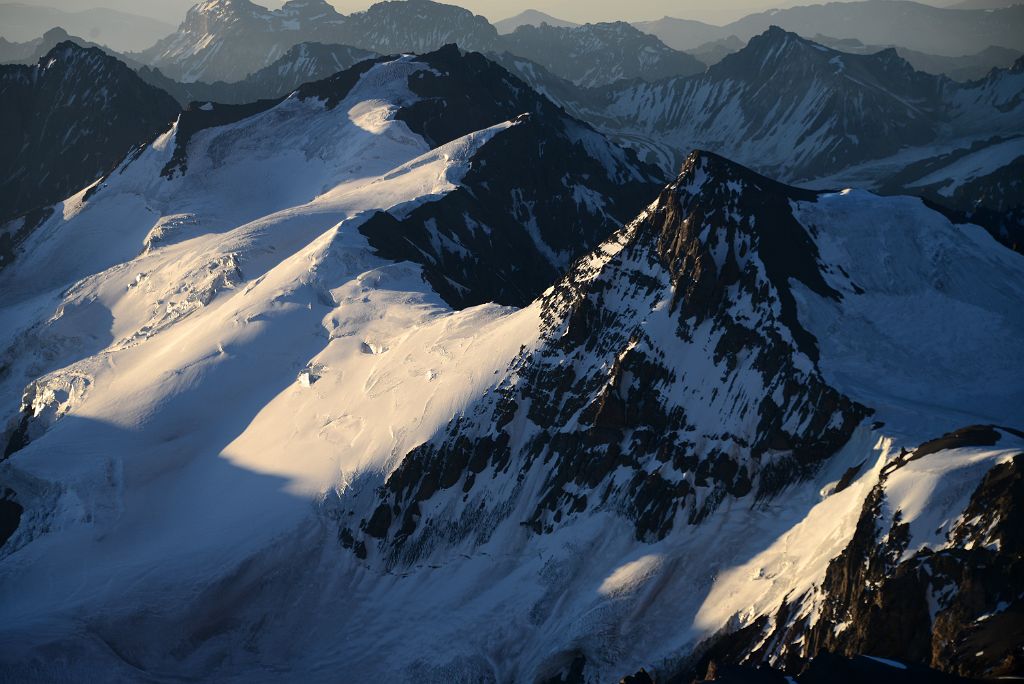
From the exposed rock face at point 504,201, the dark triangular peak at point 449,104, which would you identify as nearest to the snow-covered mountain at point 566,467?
the exposed rock face at point 504,201

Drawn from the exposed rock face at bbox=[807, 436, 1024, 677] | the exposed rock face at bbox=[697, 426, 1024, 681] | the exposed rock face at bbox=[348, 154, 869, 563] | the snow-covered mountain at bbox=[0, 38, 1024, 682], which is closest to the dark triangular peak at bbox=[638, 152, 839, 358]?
the exposed rock face at bbox=[348, 154, 869, 563]

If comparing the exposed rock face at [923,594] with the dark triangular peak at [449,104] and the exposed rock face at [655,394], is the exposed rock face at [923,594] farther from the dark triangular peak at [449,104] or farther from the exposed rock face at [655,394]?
the dark triangular peak at [449,104]

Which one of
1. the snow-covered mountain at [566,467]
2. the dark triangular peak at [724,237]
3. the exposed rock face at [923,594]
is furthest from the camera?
the dark triangular peak at [724,237]

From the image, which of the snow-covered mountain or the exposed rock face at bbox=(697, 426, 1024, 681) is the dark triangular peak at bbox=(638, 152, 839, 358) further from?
the exposed rock face at bbox=(697, 426, 1024, 681)

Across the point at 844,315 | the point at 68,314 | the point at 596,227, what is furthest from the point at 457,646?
the point at 596,227

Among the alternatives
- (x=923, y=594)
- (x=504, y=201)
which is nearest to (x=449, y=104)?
(x=504, y=201)

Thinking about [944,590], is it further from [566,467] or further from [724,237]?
[724,237]
